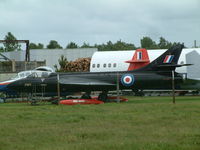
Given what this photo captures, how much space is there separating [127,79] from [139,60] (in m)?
9.35

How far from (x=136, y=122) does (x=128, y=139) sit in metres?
2.98

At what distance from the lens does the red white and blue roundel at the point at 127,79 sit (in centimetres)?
2539

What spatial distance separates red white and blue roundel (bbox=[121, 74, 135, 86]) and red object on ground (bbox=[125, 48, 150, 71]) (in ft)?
29.8

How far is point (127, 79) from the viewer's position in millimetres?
25422

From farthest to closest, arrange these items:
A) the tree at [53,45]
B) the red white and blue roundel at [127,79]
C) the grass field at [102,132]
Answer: the tree at [53,45], the red white and blue roundel at [127,79], the grass field at [102,132]

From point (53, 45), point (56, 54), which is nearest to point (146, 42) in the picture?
point (53, 45)

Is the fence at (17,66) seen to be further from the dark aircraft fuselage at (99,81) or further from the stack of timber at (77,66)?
the dark aircraft fuselage at (99,81)

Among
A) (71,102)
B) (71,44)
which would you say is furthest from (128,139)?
(71,44)

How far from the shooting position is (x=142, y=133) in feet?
32.2

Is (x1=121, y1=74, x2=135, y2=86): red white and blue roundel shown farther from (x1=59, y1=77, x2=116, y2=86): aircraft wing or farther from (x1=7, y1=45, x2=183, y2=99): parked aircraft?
(x1=59, y1=77, x2=116, y2=86): aircraft wing

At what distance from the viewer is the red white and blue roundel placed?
25.4m

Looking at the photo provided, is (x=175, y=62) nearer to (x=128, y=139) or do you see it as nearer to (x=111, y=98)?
(x=111, y=98)

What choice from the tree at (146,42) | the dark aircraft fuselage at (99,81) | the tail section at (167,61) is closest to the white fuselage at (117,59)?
the tail section at (167,61)

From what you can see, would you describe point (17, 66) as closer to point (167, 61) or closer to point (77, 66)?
point (77, 66)
